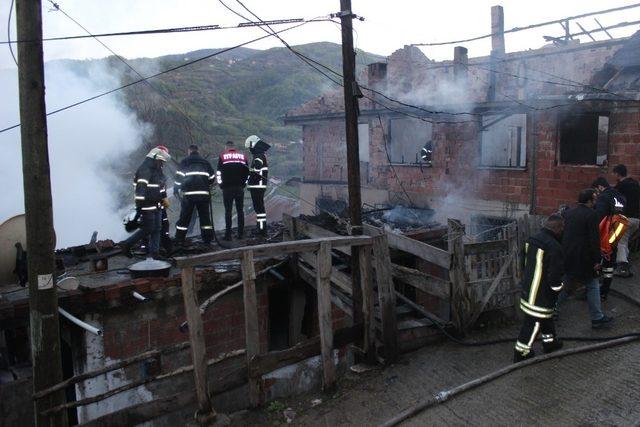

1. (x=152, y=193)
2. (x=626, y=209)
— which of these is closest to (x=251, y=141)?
(x=152, y=193)

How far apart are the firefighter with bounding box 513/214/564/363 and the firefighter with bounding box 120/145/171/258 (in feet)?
18.8

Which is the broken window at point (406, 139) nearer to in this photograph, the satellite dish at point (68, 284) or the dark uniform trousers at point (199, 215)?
the dark uniform trousers at point (199, 215)

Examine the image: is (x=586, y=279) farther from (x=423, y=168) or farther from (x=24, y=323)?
(x=423, y=168)

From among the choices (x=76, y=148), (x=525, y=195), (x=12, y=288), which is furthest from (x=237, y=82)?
(x=12, y=288)

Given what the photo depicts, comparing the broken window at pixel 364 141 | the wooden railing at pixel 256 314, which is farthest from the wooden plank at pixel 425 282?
the broken window at pixel 364 141

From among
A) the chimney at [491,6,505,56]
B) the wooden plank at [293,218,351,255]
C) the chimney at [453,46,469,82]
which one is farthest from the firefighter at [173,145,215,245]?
the chimney at [491,6,505,56]

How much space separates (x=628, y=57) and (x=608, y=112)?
2.40m

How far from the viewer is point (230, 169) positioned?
9750 mm

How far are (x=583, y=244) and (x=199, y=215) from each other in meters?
6.40

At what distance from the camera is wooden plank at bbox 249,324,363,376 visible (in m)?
4.97

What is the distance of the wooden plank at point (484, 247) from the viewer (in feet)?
20.4

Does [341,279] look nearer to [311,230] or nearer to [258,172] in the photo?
[311,230]

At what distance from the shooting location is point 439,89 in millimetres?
14672

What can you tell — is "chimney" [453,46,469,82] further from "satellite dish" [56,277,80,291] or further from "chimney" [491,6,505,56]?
"satellite dish" [56,277,80,291]
